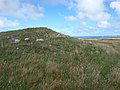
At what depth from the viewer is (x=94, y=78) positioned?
10.2 meters

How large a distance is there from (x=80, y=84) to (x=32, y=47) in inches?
446

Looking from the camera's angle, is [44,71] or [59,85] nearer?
[59,85]

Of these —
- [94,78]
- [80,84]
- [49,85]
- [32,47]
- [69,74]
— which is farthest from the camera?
[32,47]

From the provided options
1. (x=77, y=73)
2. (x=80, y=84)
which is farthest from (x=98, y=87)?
(x=77, y=73)

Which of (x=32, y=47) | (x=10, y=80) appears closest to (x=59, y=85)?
(x=10, y=80)

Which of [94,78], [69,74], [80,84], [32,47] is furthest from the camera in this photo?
[32,47]

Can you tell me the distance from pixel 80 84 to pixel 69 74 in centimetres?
190

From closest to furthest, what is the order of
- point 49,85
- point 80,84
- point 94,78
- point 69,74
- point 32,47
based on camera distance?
1. point 49,85
2. point 80,84
3. point 94,78
4. point 69,74
5. point 32,47

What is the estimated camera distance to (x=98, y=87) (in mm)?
8938

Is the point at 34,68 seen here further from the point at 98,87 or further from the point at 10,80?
the point at 98,87

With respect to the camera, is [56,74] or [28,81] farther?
[56,74]

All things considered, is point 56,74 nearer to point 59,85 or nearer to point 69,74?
point 69,74

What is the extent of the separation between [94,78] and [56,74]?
165 centimetres

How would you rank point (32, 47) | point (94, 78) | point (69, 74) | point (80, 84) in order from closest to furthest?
1. point (80, 84)
2. point (94, 78)
3. point (69, 74)
4. point (32, 47)
